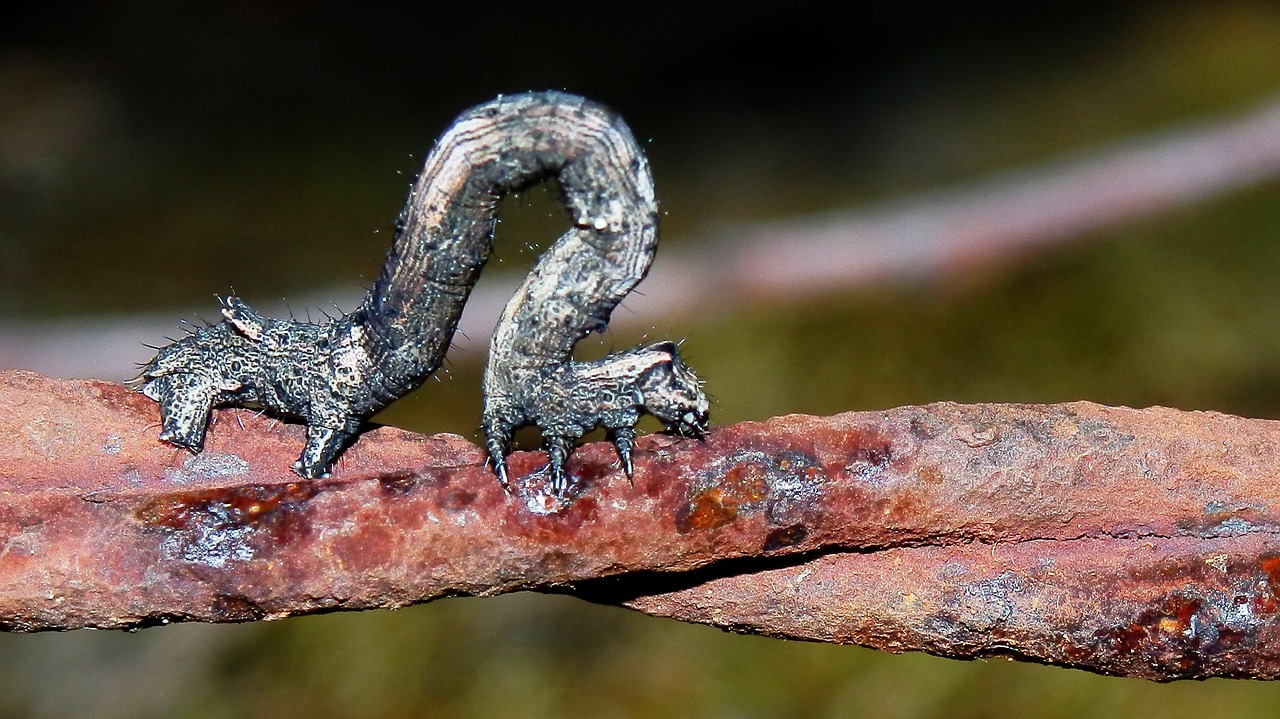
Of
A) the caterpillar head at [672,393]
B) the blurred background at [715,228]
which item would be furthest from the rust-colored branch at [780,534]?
the blurred background at [715,228]

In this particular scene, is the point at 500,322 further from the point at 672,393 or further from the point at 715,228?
the point at 715,228

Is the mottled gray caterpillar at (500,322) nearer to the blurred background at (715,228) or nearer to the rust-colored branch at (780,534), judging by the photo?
the rust-colored branch at (780,534)

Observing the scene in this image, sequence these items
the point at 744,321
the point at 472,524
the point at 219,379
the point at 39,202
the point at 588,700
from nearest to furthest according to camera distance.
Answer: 1. the point at 472,524
2. the point at 219,379
3. the point at 588,700
4. the point at 744,321
5. the point at 39,202

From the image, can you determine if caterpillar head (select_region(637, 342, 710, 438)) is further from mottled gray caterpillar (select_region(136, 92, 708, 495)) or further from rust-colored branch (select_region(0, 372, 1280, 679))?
rust-colored branch (select_region(0, 372, 1280, 679))

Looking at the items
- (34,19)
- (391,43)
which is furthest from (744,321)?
(34,19)

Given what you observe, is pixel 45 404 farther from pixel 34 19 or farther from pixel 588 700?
pixel 34 19

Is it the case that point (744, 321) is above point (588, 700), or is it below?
above

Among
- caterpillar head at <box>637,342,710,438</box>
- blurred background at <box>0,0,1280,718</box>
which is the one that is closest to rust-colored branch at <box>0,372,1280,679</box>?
caterpillar head at <box>637,342,710,438</box>

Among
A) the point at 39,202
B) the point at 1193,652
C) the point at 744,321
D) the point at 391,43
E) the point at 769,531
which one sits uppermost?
the point at 391,43
